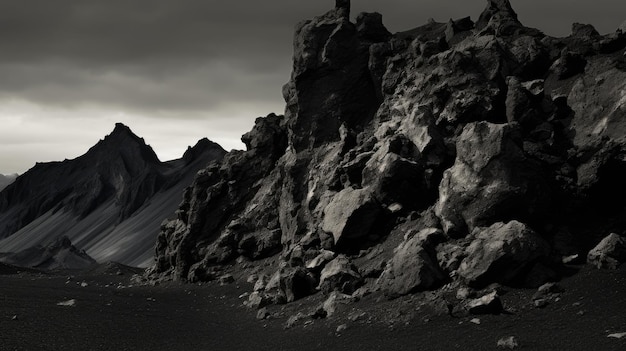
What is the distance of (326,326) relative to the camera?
35.3m

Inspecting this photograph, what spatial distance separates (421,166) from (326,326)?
700 inches

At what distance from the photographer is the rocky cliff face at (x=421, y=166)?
126 ft

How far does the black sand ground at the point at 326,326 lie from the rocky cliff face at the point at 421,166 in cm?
267

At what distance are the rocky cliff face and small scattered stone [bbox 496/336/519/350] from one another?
24.3 ft

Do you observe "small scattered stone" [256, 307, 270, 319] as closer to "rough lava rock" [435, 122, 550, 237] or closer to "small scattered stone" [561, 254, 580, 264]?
"rough lava rock" [435, 122, 550, 237]

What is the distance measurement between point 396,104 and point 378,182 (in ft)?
41.0

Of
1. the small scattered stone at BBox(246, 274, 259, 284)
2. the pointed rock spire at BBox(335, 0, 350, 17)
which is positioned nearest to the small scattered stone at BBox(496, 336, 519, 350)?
the small scattered stone at BBox(246, 274, 259, 284)

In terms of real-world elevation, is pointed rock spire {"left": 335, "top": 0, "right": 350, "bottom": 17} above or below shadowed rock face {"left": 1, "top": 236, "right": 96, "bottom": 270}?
above

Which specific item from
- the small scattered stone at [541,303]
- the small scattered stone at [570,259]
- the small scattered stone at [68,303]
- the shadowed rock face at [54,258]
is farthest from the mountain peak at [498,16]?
the shadowed rock face at [54,258]

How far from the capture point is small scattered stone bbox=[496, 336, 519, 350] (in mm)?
26516

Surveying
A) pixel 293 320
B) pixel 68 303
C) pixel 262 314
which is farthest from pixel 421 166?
pixel 68 303

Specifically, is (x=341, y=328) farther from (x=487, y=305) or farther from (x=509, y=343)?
(x=509, y=343)

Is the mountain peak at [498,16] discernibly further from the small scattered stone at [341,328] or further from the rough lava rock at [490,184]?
the small scattered stone at [341,328]

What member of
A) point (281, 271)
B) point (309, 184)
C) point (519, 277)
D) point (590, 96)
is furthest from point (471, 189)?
point (309, 184)
